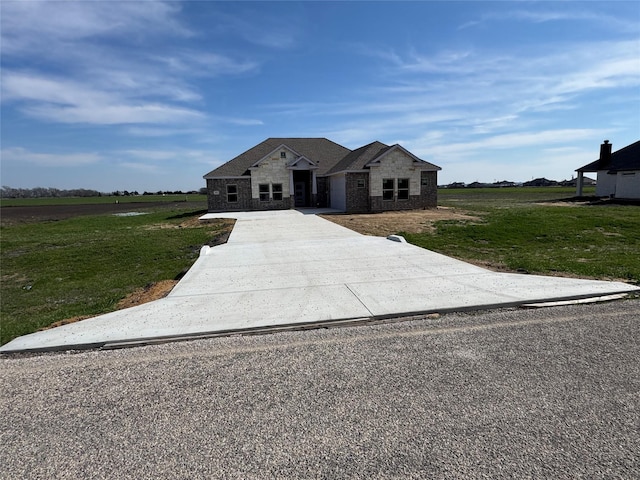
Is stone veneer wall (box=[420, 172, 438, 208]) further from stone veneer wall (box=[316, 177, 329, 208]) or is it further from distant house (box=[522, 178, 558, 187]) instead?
distant house (box=[522, 178, 558, 187])

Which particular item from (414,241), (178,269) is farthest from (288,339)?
(414,241)

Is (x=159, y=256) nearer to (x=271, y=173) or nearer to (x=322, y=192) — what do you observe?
(x=271, y=173)

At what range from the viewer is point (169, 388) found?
3496 millimetres

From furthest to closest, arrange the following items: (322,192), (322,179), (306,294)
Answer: (322,192)
(322,179)
(306,294)

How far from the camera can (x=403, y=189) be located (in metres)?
25.4

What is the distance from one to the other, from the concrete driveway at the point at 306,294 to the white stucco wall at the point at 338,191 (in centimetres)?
1545

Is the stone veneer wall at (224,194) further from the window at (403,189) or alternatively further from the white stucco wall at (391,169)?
the window at (403,189)

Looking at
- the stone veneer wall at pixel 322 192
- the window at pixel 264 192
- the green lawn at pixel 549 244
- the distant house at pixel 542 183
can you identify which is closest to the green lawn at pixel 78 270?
the green lawn at pixel 549 244

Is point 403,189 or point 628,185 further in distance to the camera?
point 628,185

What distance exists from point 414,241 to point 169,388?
10.1m

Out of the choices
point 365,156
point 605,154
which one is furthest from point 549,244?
point 605,154

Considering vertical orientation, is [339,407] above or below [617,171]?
below

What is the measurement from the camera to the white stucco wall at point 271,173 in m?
27.9

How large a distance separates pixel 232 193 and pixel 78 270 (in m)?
18.3
